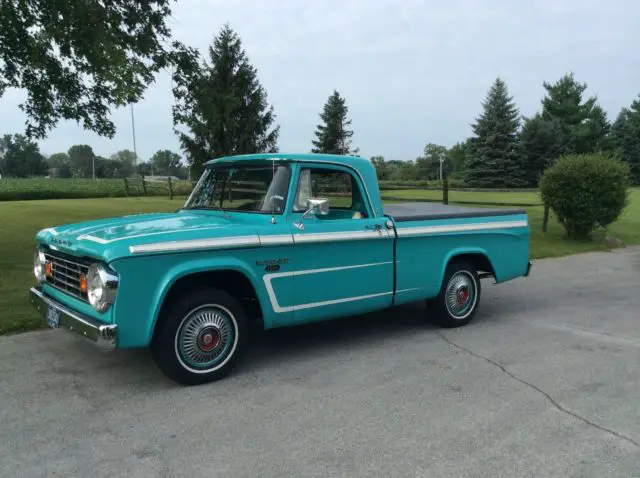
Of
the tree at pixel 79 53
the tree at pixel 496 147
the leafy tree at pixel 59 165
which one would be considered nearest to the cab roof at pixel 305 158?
the tree at pixel 79 53

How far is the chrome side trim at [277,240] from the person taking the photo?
14.8 ft

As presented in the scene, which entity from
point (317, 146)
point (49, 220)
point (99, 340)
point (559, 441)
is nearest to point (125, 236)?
point (99, 340)

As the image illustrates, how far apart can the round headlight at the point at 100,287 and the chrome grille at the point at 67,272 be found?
0.14 metres

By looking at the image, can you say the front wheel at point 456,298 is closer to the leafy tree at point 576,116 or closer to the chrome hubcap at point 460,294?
the chrome hubcap at point 460,294

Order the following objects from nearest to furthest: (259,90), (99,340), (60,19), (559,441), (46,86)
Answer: (559,441) < (99,340) < (60,19) < (46,86) < (259,90)

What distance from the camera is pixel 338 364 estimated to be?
4.90m

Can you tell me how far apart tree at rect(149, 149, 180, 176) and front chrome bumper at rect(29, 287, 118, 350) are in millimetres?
121122

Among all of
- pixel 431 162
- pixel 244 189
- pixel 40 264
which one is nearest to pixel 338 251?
pixel 244 189

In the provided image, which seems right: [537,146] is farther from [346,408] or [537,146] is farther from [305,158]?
[346,408]

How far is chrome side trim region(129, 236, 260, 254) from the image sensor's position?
3.94 metres

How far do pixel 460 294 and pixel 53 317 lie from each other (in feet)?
13.8

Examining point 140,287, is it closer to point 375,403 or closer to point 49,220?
point 375,403

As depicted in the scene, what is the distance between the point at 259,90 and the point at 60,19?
2862 cm

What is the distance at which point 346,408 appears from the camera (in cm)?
391
